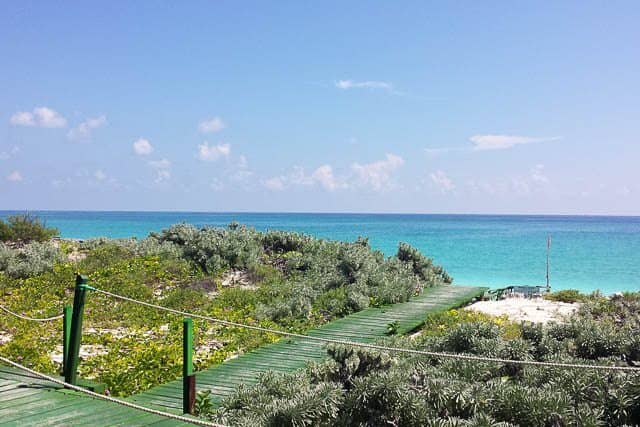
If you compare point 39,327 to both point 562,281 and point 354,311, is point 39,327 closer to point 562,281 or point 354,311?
point 354,311

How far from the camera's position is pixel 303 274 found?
685 inches

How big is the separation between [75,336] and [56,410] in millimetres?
1081

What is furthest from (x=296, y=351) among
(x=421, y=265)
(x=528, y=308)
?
(x=421, y=265)

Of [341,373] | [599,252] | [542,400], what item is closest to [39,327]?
[341,373]

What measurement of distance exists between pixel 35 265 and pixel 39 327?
209 inches

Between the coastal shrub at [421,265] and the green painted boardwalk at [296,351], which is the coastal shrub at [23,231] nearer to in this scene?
the coastal shrub at [421,265]

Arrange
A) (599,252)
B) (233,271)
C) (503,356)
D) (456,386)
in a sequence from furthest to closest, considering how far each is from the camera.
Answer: (599,252), (233,271), (503,356), (456,386)

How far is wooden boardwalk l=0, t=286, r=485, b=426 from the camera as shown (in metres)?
5.77

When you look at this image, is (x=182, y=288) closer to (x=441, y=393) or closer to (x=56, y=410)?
(x=56, y=410)

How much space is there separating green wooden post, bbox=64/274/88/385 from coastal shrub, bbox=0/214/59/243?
58.5 ft

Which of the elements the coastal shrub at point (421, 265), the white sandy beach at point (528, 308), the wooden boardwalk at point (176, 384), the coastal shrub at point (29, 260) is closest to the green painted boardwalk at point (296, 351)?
the wooden boardwalk at point (176, 384)

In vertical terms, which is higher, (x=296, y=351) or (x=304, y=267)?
(x=304, y=267)

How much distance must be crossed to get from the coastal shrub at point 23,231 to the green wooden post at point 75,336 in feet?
58.5

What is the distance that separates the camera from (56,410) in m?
5.93
